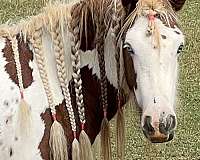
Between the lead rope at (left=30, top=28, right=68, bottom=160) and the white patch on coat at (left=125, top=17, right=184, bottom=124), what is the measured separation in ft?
1.39

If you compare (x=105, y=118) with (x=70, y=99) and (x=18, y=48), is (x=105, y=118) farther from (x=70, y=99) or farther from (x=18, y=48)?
(x=18, y=48)

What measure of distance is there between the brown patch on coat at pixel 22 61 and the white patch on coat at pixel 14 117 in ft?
0.06

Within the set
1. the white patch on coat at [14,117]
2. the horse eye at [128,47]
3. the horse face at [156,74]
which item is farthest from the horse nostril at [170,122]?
the white patch on coat at [14,117]

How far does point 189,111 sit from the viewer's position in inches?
212

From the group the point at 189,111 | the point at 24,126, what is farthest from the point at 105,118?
the point at 189,111

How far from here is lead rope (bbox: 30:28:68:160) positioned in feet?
9.12

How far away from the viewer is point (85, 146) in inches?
114

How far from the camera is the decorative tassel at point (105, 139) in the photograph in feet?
9.88

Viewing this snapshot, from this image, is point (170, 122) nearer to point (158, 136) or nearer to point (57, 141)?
point (158, 136)

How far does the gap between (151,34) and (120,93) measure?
461 millimetres

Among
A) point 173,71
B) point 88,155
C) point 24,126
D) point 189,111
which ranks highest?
point 173,71

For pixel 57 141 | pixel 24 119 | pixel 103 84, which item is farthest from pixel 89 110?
pixel 24 119

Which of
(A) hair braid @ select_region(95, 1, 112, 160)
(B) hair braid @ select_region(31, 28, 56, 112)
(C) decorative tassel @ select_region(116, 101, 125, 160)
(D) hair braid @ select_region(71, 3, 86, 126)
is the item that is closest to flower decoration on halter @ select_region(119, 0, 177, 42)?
(A) hair braid @ select_region(95, 1, 112, 160)

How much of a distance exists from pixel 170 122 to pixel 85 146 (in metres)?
0.54
